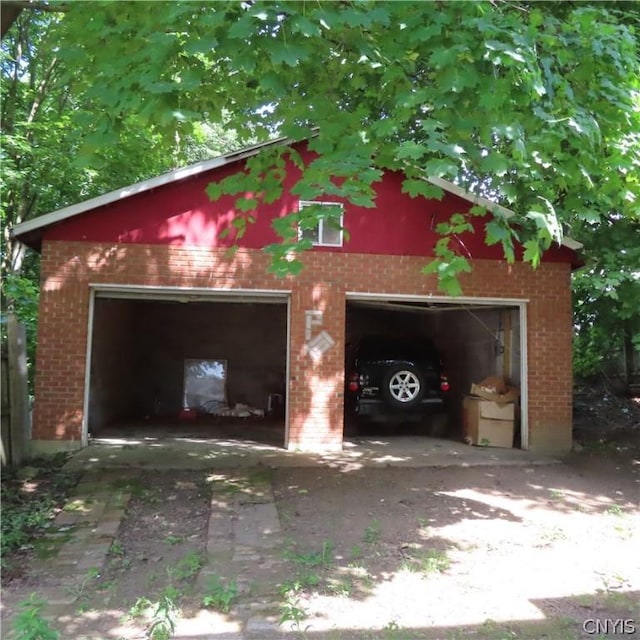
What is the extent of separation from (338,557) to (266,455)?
153 inches

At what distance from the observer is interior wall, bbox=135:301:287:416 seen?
15.8 meters

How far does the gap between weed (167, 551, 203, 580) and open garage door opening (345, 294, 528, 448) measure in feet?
17.6

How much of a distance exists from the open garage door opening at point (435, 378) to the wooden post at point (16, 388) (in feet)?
15.8

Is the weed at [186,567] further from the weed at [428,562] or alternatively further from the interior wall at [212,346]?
the interior wall at [212,346]

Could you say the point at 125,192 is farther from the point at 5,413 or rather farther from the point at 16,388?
the point at 5,413

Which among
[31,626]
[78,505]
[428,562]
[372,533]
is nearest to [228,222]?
[78,505]

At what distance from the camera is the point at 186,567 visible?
16.0 ft

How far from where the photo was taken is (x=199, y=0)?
3.99 meters

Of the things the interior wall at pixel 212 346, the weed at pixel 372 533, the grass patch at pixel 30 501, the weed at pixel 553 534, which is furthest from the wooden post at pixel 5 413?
the interior wall at pixel 212 346

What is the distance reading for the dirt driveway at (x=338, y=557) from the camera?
3992 mm

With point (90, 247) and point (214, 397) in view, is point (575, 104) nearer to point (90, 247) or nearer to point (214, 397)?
point (90, 247)

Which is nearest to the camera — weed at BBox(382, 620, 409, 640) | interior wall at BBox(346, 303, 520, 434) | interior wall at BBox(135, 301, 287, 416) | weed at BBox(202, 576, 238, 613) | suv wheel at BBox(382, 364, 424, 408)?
weed at BBox(382, 620, 409, 640)

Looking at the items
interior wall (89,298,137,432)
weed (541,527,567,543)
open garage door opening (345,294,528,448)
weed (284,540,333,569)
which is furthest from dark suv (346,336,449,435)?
weed (284,540,333,569)

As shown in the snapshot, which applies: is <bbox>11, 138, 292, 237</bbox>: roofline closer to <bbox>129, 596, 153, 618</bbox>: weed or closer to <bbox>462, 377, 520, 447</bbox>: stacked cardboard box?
<bbox>462, 377, 520, 447</bbox>: stacked cardboard box
